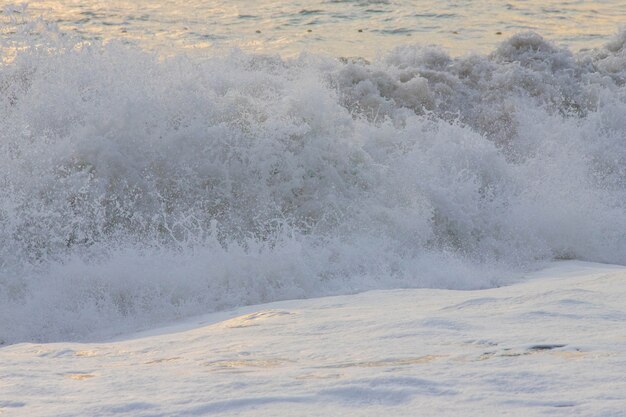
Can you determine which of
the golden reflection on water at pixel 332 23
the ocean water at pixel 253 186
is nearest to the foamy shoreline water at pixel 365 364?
the ocean water at pixel 253 186

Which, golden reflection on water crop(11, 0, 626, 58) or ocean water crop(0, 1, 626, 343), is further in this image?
golden reflection on water crop(11, 0, 626, 58)

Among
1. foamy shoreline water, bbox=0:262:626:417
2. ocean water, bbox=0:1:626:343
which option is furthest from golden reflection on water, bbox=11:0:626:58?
foamy shoreline water, bbox=0:262:626:417

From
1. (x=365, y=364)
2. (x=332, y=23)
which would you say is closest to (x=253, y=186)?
(x=365, y=364)

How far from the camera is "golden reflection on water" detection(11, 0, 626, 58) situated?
1229 centimetres

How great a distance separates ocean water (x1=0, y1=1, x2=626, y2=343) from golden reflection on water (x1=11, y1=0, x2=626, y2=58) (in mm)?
3101

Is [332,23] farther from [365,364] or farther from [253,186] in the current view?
[365,364]

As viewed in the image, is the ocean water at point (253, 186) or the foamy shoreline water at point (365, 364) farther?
the ocean water at point (253, 186)

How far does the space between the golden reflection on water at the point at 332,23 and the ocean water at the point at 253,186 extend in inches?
122

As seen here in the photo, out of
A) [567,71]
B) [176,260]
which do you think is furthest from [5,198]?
[567,71]

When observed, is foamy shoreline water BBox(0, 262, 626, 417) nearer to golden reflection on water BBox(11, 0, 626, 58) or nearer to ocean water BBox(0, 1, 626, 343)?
ocean water BBox(0, 1, 626, 343)

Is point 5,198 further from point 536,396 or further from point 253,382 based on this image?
point 536,396

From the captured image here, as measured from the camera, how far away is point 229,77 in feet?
25.0

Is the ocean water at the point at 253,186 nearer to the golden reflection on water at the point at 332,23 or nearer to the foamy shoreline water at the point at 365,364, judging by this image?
the foamy shoreline water at the point at 365,364

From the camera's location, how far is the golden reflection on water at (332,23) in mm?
12289
